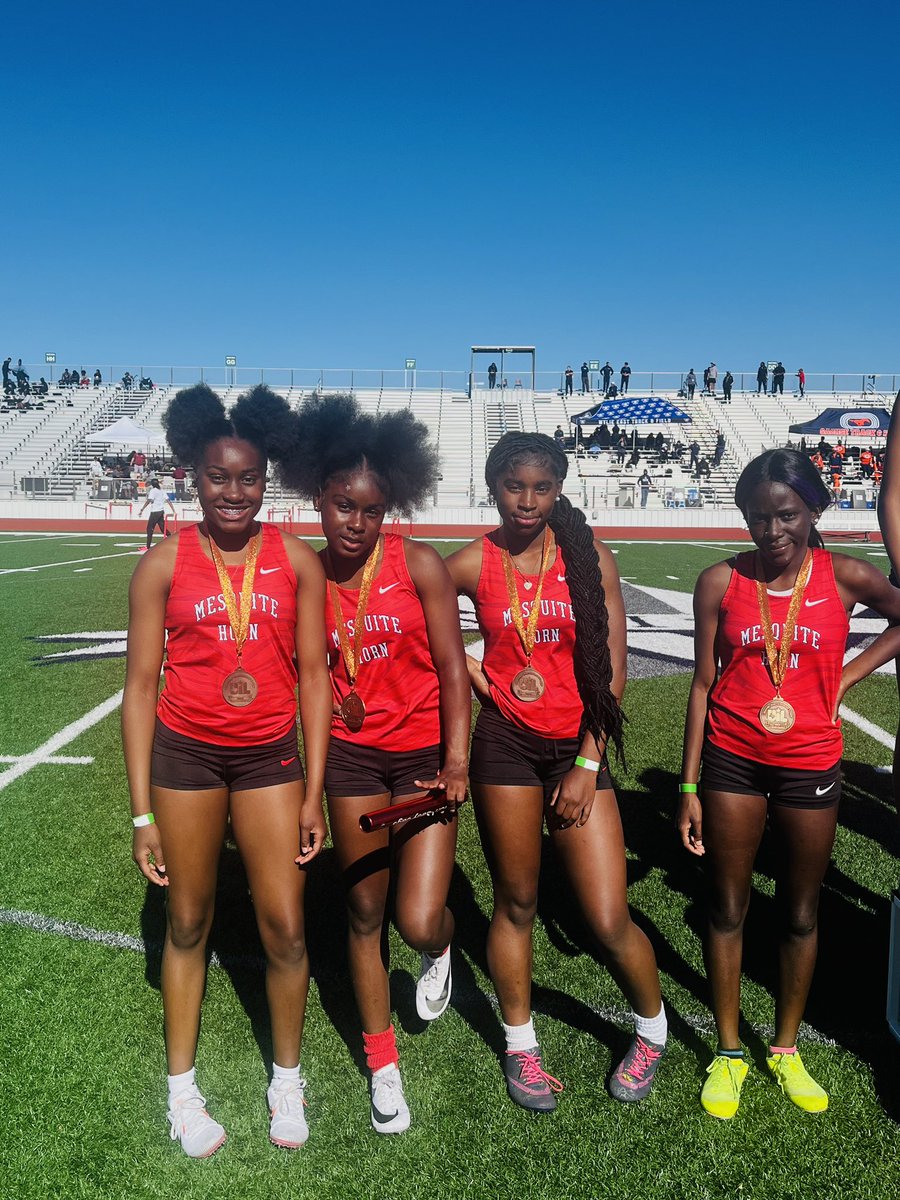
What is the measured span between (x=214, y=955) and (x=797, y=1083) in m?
2.27

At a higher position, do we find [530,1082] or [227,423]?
[227,423]

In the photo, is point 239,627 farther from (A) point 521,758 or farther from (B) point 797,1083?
(B) point 797,1083

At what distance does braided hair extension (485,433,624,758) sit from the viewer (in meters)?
2.93

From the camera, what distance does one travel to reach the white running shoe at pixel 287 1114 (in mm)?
2674

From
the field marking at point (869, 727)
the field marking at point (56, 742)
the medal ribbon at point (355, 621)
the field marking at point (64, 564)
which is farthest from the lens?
the field marking at point (64, 564)

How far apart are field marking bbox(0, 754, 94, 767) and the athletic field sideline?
1.38 ft

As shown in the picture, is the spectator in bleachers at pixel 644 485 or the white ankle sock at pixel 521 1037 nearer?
the white ankle sock at pixel 521 1037

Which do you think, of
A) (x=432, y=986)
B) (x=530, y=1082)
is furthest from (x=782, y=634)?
(x=432, y=986)

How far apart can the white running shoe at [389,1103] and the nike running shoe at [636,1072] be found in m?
0.66

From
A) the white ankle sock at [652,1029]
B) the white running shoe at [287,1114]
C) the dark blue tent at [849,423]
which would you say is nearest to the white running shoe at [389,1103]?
the white running shoe at [287,1114]

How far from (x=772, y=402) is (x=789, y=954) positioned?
46311mm

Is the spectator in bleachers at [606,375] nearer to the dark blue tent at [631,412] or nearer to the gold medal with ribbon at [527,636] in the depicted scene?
the dark blue tent at [631,412]

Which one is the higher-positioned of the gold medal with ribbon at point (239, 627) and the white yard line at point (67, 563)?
the gold medal with ribbon at point (239, 627)

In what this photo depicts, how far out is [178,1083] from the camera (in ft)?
8.96
